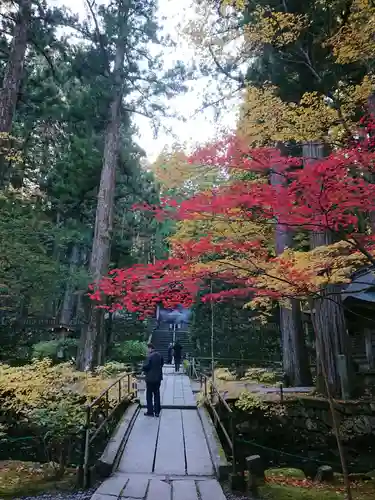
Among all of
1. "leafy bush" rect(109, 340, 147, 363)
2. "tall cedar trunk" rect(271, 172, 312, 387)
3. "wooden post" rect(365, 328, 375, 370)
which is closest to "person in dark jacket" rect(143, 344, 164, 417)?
"tall cedar trunk" rect(271, 172, 312, 387)

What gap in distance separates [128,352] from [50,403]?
16.0 m

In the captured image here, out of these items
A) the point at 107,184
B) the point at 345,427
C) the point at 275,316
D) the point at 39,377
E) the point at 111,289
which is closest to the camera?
the point at 39,377

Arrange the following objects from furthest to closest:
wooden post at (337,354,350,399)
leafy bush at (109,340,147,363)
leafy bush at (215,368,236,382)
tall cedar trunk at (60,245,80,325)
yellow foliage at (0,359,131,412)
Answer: tall cedar trunk at (60,245,80,325)
leafy bush at (109,340,147,363)
leafy bush at (215,368,236,382)
wooden post at (337,354,350,399)
yellow foliage at (0,359,131,412)

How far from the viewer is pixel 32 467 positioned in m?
6.58

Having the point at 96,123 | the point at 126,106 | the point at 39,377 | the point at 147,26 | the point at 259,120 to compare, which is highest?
the point at 147,26

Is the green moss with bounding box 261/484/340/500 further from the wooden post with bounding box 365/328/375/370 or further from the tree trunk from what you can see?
the tree trunk

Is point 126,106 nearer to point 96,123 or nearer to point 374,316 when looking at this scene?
point 96,123

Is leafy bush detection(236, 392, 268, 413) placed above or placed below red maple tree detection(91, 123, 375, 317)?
below

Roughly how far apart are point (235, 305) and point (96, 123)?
13328 mm

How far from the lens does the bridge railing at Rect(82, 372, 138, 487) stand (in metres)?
4.98

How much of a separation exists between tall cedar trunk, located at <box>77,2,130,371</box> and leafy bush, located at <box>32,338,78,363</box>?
6149mm

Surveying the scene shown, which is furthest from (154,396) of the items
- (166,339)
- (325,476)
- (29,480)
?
(166,339)

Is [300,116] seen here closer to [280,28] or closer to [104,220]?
[280,28]

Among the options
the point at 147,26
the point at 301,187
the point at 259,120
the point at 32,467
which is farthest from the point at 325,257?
the point at 147,26
